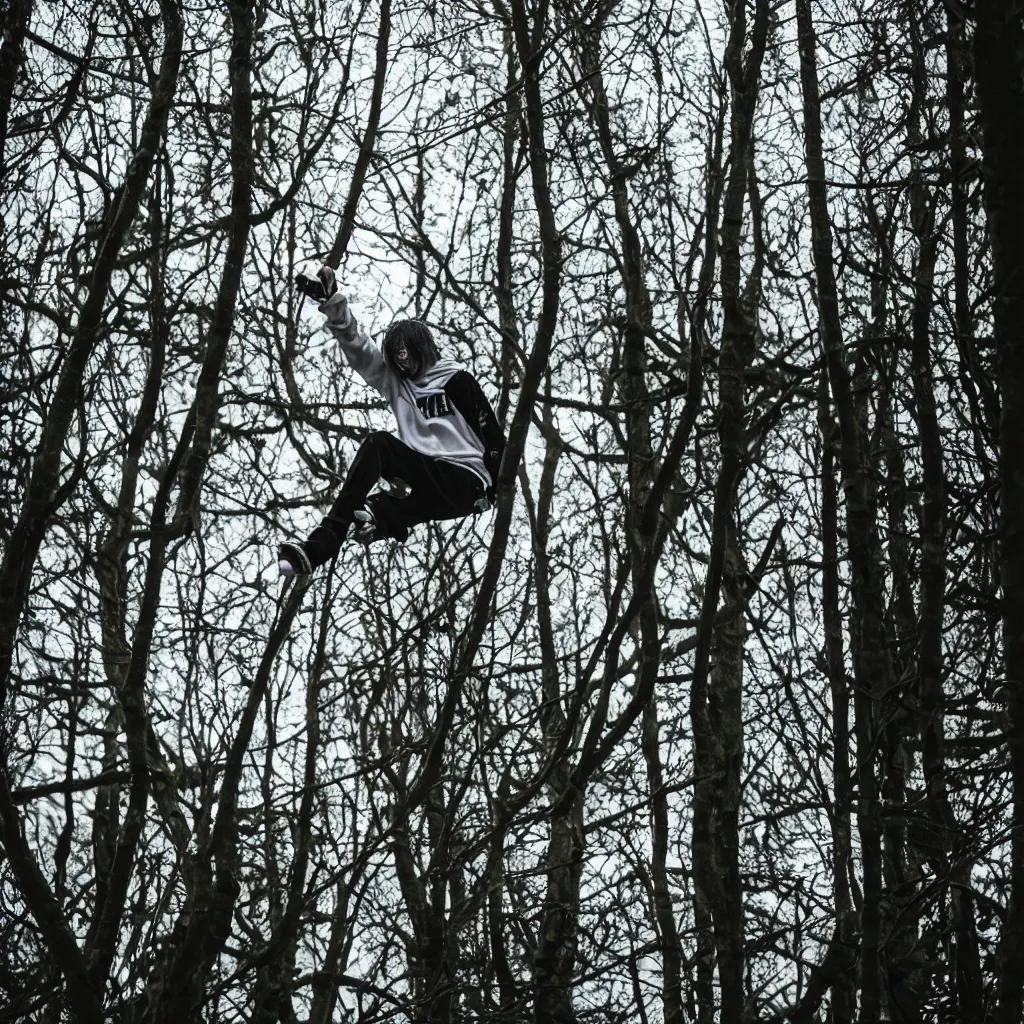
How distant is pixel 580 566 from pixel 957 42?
Answer: 4.98m

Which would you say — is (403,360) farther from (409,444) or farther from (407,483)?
(407,483)

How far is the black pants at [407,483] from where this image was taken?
→ 259 inches

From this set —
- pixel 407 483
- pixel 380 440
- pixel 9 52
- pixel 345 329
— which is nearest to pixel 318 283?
pixel 345 329

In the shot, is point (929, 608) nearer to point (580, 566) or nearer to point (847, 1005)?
point (847, 1005)

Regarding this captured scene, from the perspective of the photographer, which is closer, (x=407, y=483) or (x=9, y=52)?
(x=9, y=52)

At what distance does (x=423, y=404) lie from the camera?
6953 millimetres

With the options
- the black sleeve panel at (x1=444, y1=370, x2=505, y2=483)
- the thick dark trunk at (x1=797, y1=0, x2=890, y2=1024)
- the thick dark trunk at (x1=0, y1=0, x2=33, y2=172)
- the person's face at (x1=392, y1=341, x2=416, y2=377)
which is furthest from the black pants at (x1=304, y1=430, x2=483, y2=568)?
the thick dark trunk at (x1=0, y1=0, x2=33, y2=172)

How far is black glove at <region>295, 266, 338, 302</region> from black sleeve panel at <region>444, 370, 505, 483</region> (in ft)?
2.98

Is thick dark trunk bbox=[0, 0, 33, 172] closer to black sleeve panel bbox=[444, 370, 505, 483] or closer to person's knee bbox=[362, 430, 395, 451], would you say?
person's knee bbox=[362, 430, 395, 451]

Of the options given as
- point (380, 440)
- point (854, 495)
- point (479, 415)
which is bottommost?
point (854, 495)

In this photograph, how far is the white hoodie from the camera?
6777 millimetres

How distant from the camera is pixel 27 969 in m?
6.91

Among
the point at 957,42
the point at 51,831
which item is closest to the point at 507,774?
the point at 957,42

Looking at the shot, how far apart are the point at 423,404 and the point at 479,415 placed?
10.2 inches
